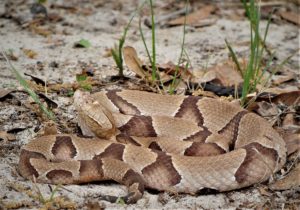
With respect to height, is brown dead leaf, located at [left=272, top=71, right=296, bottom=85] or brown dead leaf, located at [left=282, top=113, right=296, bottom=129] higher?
brown dead leaf, located at [left=272, top=71, right=296, bottom=85]

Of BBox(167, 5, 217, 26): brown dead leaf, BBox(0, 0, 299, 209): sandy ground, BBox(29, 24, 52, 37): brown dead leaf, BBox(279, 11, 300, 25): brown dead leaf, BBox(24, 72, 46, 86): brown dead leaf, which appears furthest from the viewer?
BBox(279, 11, 300, 25): brown dead leaf

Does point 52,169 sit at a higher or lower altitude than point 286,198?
higher

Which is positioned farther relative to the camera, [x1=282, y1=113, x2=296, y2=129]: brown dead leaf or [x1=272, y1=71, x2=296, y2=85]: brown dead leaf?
[x1=272, y1=71, x2=296, y2=85]: brown dead leaf

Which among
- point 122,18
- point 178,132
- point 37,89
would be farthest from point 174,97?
point 122,18

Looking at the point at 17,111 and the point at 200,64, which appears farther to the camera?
the point at 200,64

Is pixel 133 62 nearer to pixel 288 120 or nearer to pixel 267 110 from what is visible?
pixel 267 110

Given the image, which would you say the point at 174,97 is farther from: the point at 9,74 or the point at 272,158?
the point at 9,74

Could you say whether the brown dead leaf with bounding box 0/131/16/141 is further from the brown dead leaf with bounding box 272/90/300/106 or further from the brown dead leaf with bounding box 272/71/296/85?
the brown dead leaf with bounding box 272/71/296/85

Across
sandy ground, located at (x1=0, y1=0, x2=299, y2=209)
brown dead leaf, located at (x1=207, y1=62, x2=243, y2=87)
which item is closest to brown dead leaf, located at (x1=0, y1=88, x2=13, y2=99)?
sandy ground, located at (x1=0, y1=0, x2=299, y2=209)
